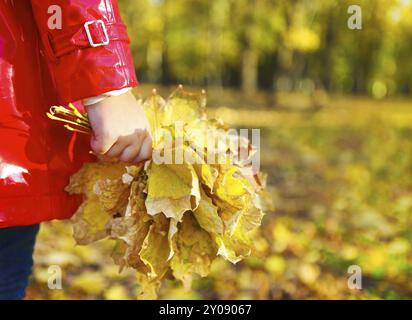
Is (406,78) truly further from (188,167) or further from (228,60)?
Result: (188,167)

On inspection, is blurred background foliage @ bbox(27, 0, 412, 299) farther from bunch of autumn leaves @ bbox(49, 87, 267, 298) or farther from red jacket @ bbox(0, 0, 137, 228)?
red jacket @ bbox(0, 0, 137, 228)

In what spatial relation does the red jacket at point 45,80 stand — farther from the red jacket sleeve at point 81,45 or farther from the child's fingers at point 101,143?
the child's fingers at point 101,143

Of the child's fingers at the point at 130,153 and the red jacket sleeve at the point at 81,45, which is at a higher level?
the red jacket sleeve at the point at 81,45

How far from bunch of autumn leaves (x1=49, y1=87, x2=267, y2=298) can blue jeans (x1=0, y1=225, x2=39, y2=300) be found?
0.19 m

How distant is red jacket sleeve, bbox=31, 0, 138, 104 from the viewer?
1291 mm

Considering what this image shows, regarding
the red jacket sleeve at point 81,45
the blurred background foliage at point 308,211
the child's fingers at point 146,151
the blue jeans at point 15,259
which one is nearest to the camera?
the red jacket sleeve at point 81,45

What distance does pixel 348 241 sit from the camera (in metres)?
3.76

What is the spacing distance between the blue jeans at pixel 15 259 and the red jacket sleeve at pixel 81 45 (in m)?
0.49

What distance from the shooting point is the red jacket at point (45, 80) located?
130 cm

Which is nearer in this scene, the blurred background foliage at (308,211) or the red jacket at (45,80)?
the red jacket at (45,80)

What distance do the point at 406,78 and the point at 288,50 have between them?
18.8 metres

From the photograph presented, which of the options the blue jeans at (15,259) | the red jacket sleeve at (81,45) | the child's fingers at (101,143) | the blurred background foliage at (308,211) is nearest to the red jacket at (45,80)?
the red jacket sleeve at (81,45)


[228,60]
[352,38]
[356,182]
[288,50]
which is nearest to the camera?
[356,182]

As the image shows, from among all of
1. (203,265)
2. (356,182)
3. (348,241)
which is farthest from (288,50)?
(203,265)
